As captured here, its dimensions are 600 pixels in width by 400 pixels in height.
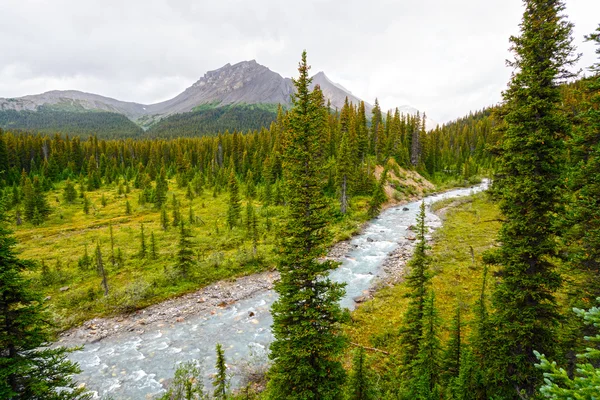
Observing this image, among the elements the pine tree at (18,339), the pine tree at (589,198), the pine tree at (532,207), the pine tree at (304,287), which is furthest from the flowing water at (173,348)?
the pine tree at (589,198)

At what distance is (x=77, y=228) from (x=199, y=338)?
44.0 m

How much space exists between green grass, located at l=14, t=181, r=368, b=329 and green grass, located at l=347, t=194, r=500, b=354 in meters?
9.20

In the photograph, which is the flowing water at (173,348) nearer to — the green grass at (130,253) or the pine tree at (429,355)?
the green grass at (130,253)

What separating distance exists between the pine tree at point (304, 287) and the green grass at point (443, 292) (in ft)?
19.0

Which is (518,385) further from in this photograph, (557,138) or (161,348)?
(161,348)

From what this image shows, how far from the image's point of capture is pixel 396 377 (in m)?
14.1

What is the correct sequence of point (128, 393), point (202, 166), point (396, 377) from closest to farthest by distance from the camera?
point (396, 377)
point (128, 393)
point (202, 166)

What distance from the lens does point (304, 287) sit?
11.8 metres

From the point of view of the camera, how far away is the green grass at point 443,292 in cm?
1966

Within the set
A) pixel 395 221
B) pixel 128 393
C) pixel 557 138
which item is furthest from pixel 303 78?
pixel 395 221

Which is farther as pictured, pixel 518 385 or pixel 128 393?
pixel 128 393

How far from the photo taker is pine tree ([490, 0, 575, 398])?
34.2ft

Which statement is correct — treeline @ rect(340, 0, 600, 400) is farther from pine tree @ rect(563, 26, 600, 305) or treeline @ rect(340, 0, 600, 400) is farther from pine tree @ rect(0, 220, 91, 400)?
pine tree @ rect(0, 220, 91, 400)

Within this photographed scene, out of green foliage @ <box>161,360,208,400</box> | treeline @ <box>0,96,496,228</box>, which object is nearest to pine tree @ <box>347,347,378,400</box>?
green foliage @ <box>161,360,208,400</box>
